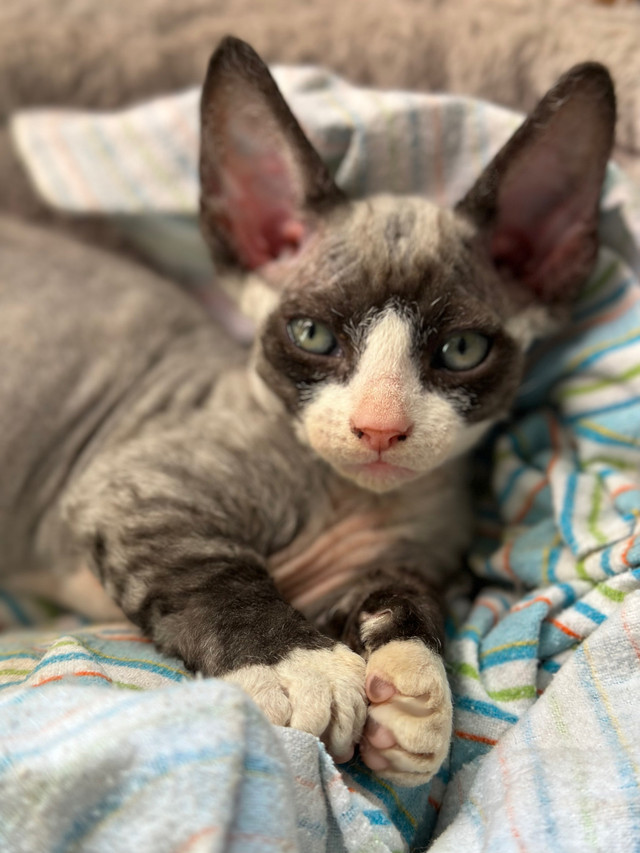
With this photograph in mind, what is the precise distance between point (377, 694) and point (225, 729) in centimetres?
26

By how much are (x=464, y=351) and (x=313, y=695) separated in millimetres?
565

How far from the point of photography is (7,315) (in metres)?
1.51

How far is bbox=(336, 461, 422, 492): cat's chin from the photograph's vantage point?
3.61 ft

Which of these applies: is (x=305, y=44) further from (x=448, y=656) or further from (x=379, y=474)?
(x=448, y=656)

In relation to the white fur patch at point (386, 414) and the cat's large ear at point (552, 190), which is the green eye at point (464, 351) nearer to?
the white fur patch at point (386, 414)

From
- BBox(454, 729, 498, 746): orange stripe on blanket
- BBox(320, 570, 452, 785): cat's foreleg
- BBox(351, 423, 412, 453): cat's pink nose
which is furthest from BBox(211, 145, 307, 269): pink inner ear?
BBox(454, 729, 498, 746): orange stripe on blanket

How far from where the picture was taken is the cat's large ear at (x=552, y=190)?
3.89 feet

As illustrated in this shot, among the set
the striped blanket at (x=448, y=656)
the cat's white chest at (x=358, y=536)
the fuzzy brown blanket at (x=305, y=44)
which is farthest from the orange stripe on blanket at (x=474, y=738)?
the fuzzy brown blanket at (x=305, y=44)

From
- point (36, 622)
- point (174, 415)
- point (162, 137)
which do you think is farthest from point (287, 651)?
point (162, 137)

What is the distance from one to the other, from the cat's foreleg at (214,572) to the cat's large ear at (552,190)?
0.57 meters

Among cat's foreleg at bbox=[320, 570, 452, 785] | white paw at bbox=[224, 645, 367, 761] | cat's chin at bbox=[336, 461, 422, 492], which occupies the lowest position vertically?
cat's foreleg at bbox=[320, 570, 452, 785]

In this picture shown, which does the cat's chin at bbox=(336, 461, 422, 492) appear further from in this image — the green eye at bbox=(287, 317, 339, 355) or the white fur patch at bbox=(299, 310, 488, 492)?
the green eye at bbox=(287, 317, 339, 355)

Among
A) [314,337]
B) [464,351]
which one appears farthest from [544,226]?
[314,337]

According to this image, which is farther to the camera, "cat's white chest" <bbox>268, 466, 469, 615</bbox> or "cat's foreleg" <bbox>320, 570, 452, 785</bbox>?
"cat's white chest" <bbox>268, 466, 469, 615</bbox>
